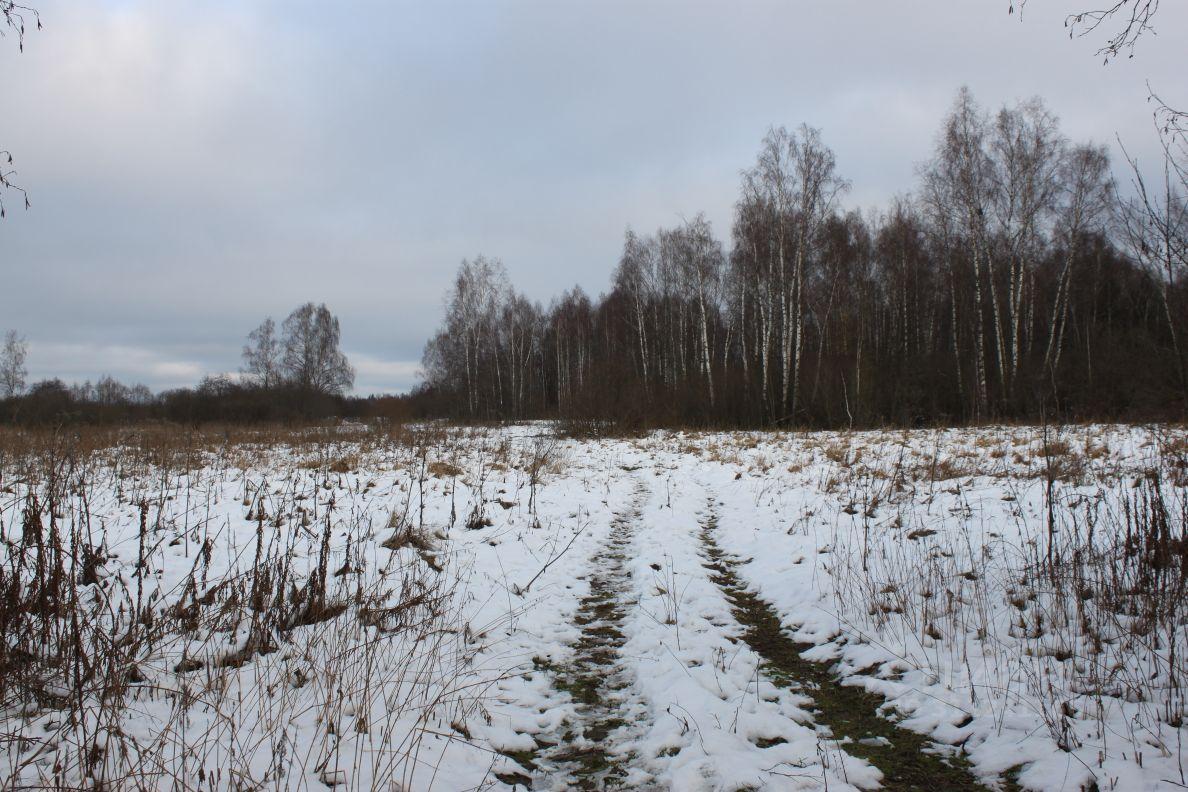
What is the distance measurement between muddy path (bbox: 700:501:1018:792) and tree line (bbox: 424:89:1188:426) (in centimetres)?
1604

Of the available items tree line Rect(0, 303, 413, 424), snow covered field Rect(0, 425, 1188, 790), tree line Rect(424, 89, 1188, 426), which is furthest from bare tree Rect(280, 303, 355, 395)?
snow covered field Rect(0, 425, 1188, 790)

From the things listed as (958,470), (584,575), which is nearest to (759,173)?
(958,470)

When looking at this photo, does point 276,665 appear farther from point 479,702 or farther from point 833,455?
point 833,455

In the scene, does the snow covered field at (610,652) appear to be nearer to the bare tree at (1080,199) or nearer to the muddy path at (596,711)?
the muddy path at (596,711)

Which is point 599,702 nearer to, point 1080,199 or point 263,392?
point 1080,199

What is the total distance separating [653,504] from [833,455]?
4734mm

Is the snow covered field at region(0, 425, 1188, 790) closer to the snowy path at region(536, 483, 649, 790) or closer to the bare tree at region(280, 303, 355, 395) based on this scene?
the snowy path at region(536, 483, 649, 790)

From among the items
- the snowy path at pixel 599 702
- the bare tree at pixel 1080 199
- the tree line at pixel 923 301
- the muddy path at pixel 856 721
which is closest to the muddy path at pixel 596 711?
the snowy path at pixel 599 702

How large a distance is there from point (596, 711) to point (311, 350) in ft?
173

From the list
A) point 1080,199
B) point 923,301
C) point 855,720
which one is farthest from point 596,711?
point 923,301

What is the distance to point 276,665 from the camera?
10.5ft

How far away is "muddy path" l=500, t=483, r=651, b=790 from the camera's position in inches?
101

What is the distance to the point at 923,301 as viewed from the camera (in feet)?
85.6

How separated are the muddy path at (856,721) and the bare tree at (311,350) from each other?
165 ft
